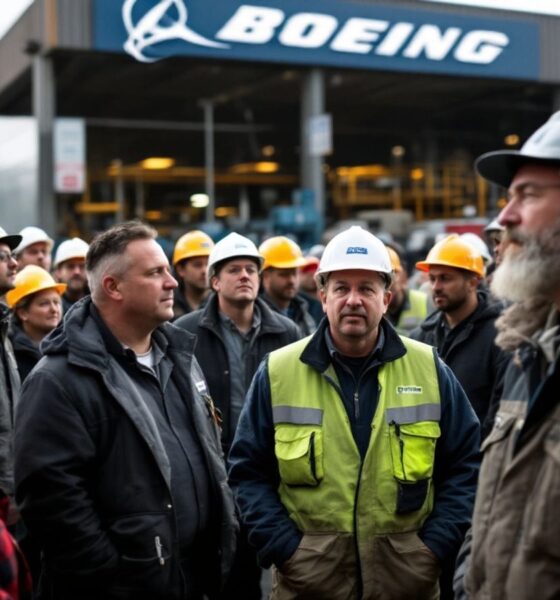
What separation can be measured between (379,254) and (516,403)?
4.73 ft

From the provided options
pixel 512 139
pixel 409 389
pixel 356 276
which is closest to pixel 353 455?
pixel 409 389

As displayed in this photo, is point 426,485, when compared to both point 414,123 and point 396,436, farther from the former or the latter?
point 414,123

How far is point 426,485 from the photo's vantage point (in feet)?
12.5

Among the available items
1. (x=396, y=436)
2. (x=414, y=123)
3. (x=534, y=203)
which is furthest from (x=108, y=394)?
(x=414, y=123)

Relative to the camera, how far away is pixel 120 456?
11.9 feet

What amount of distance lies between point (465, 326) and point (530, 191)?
360 cm

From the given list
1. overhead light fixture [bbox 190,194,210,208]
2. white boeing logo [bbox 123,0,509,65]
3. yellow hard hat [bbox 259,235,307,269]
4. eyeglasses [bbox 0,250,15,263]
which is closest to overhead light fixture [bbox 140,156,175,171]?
overhead light fixture [bbox 190,194,210,208]

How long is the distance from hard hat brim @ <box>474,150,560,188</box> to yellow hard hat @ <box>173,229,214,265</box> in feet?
17.9

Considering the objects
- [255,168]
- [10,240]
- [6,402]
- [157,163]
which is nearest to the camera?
[6,402]

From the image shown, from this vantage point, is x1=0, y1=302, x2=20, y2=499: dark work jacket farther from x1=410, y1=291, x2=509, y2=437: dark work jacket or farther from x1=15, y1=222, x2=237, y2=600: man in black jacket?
x1=410, y1=291, x2=509, y2=437: dark work jacket

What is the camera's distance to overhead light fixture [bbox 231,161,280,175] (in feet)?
95.0

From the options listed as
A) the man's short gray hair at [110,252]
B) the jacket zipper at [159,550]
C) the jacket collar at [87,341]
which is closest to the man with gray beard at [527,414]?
the jacket zipper at [159,550]

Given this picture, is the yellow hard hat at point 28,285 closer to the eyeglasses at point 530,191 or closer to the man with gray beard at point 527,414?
the man with gray beard at point 527,414

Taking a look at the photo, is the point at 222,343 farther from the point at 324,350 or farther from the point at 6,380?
the point at 324,350
